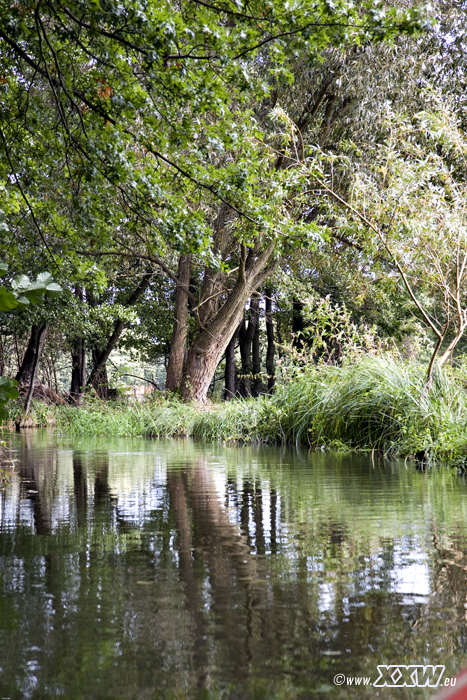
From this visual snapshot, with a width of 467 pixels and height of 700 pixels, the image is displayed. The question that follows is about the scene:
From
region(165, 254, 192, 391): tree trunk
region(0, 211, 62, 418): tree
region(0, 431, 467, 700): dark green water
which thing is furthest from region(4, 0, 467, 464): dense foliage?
region(165, 254, 192, 391): tree trunk

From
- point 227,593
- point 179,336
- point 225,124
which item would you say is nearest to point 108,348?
point 179,336

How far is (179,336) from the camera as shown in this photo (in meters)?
18.2

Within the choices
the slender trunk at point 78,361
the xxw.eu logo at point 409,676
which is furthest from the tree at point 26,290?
the slender trunk at point 78,361

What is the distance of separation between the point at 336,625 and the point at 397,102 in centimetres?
1337

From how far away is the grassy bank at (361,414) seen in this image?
21.9 ft

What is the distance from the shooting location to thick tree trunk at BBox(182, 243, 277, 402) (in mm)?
15750

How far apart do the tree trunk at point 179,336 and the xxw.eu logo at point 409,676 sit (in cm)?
1648

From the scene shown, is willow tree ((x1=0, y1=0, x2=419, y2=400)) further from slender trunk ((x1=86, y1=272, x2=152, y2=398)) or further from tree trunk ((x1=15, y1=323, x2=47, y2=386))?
slender trunk ((x1=86, y1=272, x2=152, y2=398))

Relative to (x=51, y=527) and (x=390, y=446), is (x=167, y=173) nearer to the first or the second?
(x=390, y=446)

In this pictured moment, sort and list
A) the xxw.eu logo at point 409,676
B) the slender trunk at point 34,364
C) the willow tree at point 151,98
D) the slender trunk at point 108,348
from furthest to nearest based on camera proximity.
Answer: the slender trunk at point 108,348
the slender trunk at point 34,364
the willow tree at point 151,98
the xxw.eu logo at point 409,676

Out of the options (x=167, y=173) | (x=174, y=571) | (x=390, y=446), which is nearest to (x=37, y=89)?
(x=167, y=173)

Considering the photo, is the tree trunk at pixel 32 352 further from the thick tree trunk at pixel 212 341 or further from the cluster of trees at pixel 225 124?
the cluster of trees at pixel 225 124

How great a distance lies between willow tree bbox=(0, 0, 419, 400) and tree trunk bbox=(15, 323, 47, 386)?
12214 mm

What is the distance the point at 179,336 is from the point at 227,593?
16.7m
